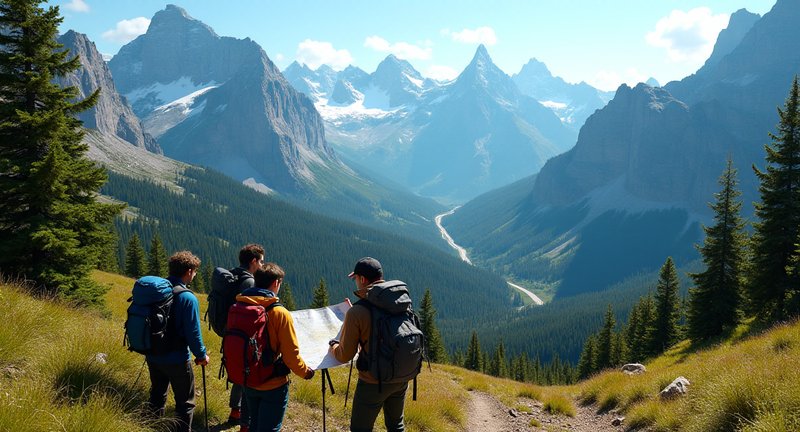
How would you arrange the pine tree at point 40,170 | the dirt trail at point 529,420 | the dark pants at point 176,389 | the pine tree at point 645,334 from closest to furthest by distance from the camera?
the dark pants at point 176,389
the dirt trail at point 529,420
the pine tree at point 40,170
the pine tree at point 645,334

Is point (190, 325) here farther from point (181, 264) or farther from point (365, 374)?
point (365, 374)

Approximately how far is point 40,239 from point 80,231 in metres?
1.79

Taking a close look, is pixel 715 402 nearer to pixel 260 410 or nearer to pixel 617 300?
pixel 260 410

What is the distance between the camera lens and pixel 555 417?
14273 millimetres

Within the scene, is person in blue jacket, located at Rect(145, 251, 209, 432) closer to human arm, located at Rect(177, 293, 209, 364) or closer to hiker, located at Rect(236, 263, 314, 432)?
human arm, located at Rect(177, 293, 209, 364)

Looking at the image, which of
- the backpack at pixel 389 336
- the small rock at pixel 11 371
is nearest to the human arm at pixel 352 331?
the backpack at pixel 389 336

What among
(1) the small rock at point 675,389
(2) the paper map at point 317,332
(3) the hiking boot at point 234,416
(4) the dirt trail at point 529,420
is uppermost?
(2) the paper map at point 317,332

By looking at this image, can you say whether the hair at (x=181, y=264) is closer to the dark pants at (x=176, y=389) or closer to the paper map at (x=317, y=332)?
the dark pants at (x=176, y=389)

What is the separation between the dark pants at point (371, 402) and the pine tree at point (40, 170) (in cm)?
1334

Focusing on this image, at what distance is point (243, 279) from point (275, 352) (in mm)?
2335

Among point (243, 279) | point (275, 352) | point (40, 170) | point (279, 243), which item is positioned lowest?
point (279, 243)

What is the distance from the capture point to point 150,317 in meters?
6.38

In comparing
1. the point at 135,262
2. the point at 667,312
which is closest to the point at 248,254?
the point at 667,312

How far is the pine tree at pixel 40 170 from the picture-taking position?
45.9 feet
